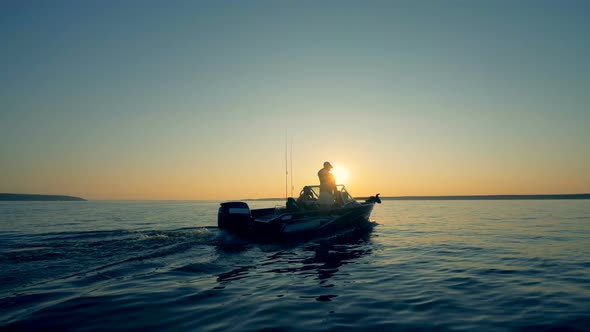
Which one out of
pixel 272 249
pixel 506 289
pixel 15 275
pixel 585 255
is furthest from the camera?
pixel 272 249

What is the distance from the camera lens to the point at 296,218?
48.0ft

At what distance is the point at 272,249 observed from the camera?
1297 centimetres

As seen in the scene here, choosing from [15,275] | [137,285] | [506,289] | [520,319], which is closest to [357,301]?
[520,319]

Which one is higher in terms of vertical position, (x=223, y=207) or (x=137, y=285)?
(x=223, y=207)

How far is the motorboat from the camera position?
14.3 m

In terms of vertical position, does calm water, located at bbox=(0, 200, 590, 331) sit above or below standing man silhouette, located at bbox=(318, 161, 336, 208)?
below

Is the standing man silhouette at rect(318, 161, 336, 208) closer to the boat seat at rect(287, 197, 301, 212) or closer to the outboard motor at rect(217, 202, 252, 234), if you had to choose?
the boat seat at rect(287, 197, 301, 212)

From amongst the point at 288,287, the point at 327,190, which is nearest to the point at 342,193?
the point at 327,190

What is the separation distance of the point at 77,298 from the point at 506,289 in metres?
8.43

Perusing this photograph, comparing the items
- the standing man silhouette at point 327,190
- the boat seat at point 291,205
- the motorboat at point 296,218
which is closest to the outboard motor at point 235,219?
the motorboat at point 296,218

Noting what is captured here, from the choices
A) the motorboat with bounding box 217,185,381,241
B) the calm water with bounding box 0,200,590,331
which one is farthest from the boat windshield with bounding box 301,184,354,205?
the calm water with bounding box 0,200,590,331

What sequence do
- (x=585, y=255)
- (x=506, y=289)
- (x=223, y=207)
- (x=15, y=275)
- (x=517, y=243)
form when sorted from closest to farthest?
(x=506, y=289) < (x=15, y=275) < (x=585, y=255) < (x=517, y=243) < (x=223, y=207)

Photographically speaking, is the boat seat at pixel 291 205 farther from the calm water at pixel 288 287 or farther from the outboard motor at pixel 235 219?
the calm water at pixel 288 287

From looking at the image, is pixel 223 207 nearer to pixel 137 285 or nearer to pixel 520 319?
pixel 137 285
